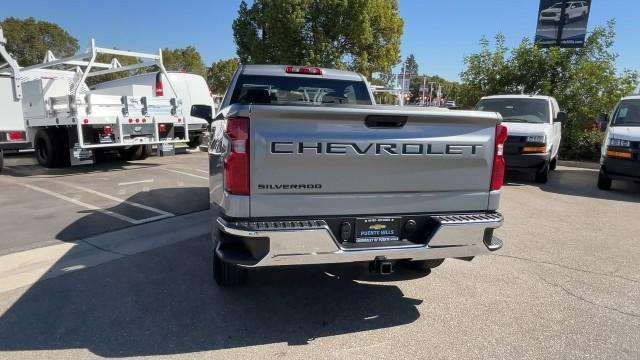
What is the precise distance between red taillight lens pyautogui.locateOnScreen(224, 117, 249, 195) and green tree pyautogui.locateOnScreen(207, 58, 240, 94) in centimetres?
5813

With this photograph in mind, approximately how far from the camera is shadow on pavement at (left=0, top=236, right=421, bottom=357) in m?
3.18

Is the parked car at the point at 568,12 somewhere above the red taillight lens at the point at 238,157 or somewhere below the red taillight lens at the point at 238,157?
above

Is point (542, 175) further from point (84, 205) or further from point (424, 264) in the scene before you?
point (84, 205)

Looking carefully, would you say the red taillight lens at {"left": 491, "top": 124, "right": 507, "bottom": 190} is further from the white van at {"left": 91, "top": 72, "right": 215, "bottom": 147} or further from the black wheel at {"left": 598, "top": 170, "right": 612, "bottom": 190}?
the white van at {"left": 91, "top": 72, "right": 215, "bottom": 147}

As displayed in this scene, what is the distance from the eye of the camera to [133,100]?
395 inches

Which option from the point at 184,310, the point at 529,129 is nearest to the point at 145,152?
the point at 184,310

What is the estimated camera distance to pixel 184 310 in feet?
11.9

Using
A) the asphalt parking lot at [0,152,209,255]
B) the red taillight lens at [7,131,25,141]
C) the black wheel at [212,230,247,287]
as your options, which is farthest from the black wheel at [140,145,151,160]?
the black wheel at [212,230,247,287]

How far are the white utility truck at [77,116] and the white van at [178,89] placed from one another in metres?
0.86

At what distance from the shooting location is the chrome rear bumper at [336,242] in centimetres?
292

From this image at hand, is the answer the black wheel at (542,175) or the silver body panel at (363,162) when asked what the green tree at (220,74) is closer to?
the black wheel at (542,175)

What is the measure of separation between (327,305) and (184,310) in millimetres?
1184

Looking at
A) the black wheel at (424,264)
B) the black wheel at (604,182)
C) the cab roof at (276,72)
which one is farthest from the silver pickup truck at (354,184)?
the black wheel at (604,182)

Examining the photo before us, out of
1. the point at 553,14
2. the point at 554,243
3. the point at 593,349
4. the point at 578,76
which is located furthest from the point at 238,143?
the point at 553,14
